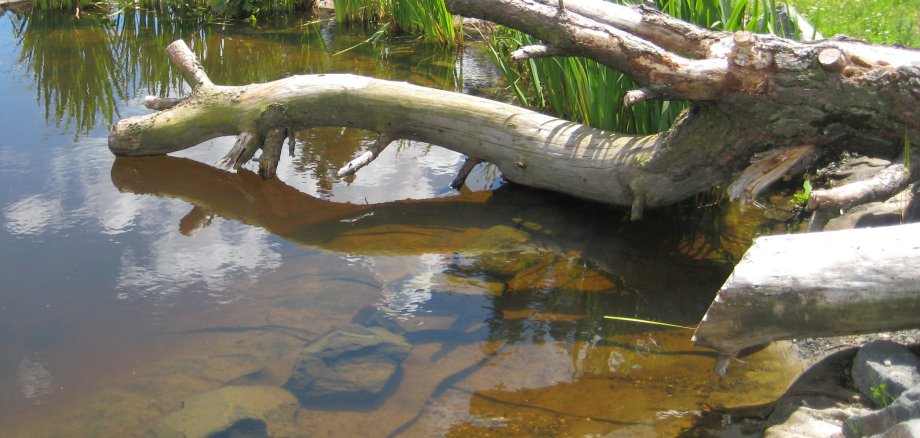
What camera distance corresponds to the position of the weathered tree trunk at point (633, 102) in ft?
13.0

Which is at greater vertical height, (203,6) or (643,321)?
(203,6)

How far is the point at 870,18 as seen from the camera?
6383mm

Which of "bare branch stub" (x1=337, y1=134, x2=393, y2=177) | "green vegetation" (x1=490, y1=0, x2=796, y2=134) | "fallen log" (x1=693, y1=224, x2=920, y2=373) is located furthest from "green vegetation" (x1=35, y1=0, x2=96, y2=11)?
"fallen log" (x1=693, y1=224, x2=920, y2=373)

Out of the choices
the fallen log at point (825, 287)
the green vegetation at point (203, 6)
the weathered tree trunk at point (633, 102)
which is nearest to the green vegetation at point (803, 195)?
the weathered tree trunk at point (633, 102)

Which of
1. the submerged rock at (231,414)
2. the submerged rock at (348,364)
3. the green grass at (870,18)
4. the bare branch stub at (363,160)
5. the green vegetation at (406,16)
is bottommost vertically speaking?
the submerged rock at (231,414)

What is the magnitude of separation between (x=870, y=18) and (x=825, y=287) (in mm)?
4042

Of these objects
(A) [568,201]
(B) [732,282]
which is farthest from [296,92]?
(B) [732,282]

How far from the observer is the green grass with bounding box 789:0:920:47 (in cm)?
597

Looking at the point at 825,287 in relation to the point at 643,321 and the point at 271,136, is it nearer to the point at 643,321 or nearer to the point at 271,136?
the point at 643,321

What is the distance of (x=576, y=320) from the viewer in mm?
4258

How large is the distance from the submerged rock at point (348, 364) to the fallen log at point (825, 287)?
1382 mm

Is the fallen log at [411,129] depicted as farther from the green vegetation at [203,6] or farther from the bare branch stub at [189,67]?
the green vegetation at [203,6]

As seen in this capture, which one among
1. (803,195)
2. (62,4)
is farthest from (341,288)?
(62,4)

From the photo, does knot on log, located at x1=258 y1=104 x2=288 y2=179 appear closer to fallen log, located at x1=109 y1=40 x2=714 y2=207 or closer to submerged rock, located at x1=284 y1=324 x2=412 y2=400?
fallen log, located at x1=109 y1=40 x2=714 y2=207
